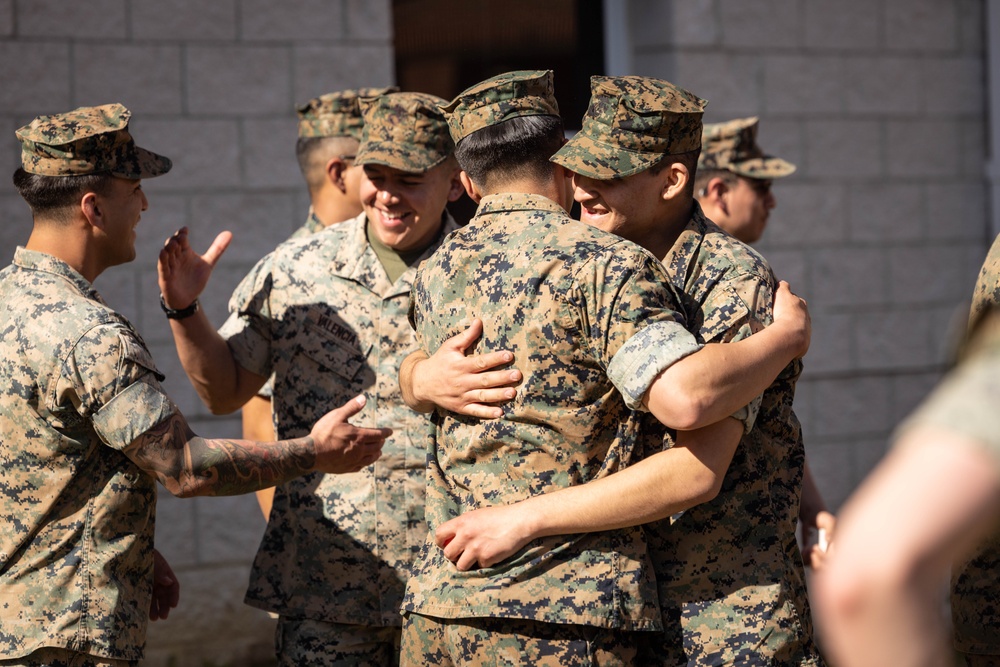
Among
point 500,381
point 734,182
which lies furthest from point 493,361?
point 734,182

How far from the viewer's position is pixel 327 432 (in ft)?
9.57

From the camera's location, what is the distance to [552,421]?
2.23 metres

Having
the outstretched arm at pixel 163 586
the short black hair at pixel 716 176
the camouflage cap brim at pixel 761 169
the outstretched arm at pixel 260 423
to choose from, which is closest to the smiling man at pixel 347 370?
the outstretched arm at pixel 163 586

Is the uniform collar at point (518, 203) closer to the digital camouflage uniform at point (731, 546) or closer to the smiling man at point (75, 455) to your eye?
the digital camouflage uniform at point (731, 546)

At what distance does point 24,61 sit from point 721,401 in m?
3.58

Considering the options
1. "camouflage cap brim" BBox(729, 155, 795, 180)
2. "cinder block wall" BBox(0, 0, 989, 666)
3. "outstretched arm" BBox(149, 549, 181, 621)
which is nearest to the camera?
"outstretched arm" BBox(149, 549, 181, 621)

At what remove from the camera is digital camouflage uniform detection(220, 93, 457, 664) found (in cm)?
322

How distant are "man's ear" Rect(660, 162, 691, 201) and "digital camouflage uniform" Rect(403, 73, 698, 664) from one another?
26cm

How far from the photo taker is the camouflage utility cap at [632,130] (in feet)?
7.97

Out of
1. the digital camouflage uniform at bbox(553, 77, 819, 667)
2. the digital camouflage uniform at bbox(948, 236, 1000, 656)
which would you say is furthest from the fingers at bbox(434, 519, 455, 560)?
the digital camouflage uniform at bbox(948, 236, 1000, 656)

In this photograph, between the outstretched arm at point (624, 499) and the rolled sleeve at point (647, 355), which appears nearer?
the rolled sleeve at point (647, 355)

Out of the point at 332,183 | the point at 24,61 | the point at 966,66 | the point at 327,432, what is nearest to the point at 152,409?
the point at 327,432

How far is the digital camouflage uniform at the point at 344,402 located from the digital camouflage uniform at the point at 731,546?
102cm

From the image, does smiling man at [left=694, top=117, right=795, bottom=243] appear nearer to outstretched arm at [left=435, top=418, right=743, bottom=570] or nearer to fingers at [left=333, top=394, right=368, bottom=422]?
fingers at [left=333, top=394, right=368, bottom=422]
